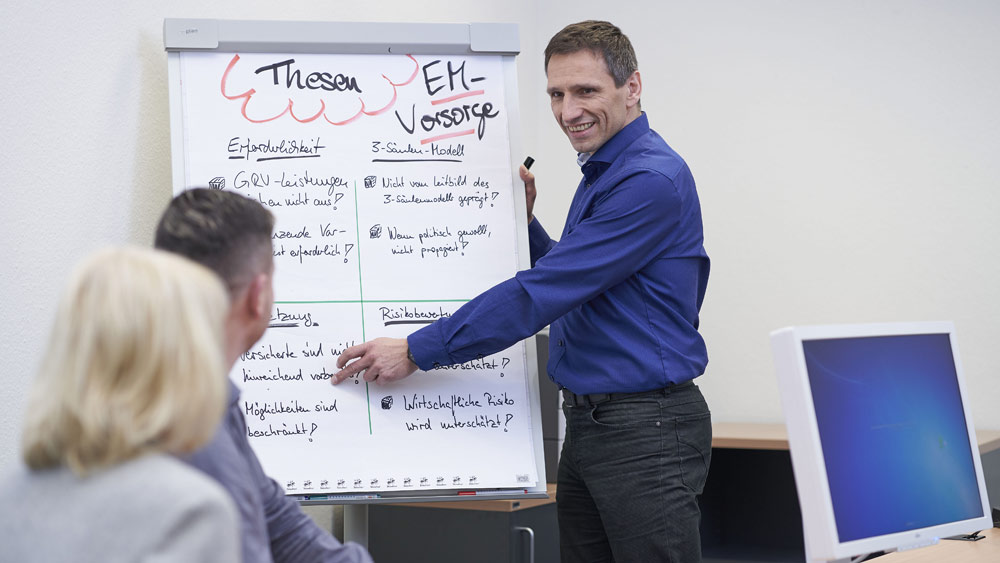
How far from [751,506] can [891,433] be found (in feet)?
6.47

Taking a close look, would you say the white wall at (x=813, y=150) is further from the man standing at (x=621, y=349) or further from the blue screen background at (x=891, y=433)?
the blue screen background at (x=891, y=433)

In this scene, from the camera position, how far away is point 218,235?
1.06m

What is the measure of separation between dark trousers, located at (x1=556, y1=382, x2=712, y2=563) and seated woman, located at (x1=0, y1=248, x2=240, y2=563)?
1140 mm

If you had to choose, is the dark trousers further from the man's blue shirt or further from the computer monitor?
the computer monitor

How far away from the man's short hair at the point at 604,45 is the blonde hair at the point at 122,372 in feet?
4.49

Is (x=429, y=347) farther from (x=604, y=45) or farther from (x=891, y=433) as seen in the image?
(x=891, y=433)

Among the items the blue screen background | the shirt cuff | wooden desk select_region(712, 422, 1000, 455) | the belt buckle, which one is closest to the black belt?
the belt buckle

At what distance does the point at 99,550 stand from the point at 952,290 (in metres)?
3.07

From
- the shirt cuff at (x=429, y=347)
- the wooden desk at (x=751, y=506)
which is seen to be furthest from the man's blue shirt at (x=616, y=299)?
the wooden desk at (x=751, y=506)

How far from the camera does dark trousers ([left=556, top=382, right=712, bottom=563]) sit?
A: 177cm

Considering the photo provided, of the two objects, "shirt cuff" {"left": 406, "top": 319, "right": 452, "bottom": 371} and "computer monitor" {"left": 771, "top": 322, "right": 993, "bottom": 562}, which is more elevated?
"shirt cuff" {"left": 406, "top": 319, "right": 452, "bottom": 371}

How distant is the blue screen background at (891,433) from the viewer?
1232mm

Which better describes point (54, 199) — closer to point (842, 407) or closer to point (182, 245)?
point (182, 245)

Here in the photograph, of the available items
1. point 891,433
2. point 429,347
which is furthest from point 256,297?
point 891,433
